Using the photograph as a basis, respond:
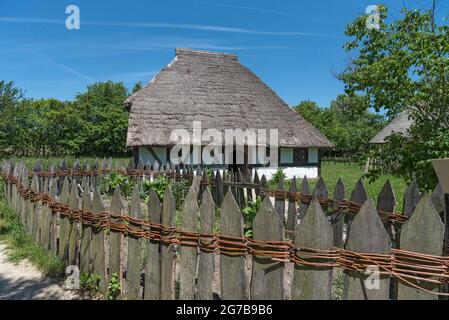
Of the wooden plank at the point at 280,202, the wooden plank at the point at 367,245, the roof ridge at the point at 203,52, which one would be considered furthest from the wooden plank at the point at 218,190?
the roof ridge at the point at 203,52

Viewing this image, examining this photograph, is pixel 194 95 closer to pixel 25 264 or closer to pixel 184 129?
pixel 184 129

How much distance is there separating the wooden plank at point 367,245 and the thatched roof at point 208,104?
1188 cm

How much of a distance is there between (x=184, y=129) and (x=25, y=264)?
1048 centimetres

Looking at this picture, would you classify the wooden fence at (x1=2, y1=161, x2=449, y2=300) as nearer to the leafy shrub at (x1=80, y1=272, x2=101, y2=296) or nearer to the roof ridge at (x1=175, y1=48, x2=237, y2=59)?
the leafy shrub at (x1=80, y1=272, x2=101, y2=296)

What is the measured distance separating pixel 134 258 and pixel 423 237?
2.18 meters

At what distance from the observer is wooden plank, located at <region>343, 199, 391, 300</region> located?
185cm

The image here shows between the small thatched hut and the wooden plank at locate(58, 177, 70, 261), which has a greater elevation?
the small thatched hut

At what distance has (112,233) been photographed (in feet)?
10.1

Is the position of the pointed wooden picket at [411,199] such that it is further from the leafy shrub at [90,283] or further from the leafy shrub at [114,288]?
the leafy shrub at [90,283]

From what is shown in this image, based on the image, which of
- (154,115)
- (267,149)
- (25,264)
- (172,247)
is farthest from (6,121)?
(172,247)

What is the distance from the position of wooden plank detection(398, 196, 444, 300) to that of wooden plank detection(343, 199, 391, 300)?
0.09 metres

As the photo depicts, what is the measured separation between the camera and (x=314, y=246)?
6.55 ft

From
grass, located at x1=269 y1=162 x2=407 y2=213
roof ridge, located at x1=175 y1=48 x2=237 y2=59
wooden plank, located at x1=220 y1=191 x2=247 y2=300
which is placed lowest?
grass, located at x1=269 y1=162 x2=407 y2=213

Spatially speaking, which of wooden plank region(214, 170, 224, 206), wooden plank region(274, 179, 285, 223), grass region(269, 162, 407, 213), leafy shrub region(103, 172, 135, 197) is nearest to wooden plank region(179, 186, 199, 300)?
grass region(269, 162, 407, 213)
